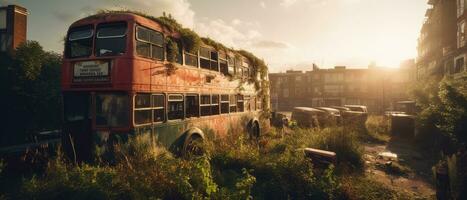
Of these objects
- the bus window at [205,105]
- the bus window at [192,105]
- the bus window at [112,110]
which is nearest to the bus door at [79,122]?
the bus window at [112,110]

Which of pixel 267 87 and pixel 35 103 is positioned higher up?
pixel 267 87

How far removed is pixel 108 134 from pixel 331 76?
1855 inches

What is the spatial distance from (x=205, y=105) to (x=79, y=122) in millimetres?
3979

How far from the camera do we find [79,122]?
6.85 metres

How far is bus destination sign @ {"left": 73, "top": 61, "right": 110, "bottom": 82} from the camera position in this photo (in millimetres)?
6345

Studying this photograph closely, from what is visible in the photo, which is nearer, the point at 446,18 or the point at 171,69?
the point at 171,69

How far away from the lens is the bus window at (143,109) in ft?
21.2

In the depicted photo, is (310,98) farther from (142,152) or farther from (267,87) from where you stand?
(142,152)

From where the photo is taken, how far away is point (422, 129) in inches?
514

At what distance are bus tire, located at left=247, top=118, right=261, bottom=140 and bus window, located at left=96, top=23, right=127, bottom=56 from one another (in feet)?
25.6

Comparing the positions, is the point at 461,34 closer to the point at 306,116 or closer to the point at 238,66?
the point at 306,116

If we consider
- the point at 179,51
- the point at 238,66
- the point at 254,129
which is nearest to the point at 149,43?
the point at 179,51

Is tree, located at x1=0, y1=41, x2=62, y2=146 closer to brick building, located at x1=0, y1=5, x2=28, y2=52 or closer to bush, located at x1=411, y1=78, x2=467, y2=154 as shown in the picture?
brick building, located at x1=0, y1=5, x2=28, y2=52

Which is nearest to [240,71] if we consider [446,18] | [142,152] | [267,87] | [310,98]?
[267,87]
